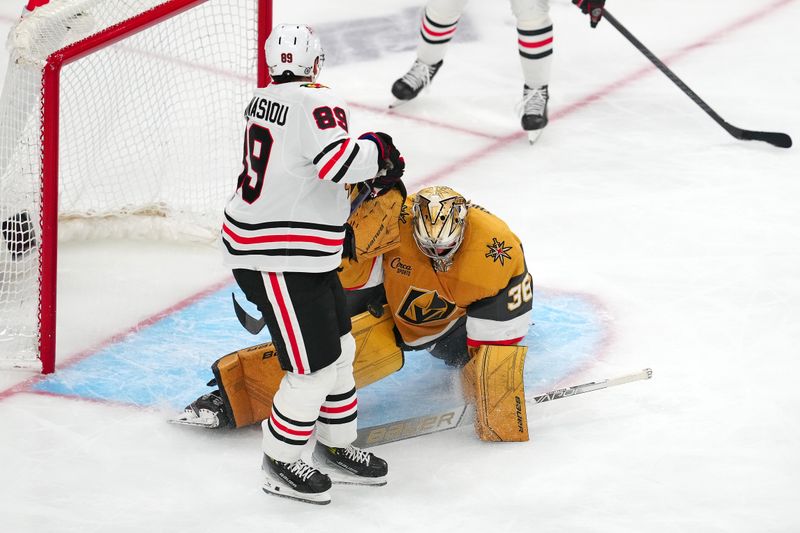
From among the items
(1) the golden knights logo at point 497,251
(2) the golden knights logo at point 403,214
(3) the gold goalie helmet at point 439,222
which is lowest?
(1) the golden knights logo at point 497,251

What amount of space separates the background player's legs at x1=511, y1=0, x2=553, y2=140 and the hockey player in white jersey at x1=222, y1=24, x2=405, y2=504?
2172 mm

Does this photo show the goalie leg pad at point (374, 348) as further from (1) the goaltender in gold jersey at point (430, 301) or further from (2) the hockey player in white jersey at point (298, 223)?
(2) the hockey player in white jersey at point (298, 223)

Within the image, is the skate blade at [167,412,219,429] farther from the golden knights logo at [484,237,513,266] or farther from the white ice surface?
the golden knights logo at [484,237,513,266]

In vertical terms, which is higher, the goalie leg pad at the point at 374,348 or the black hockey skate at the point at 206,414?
the goalie leg pad at the point at 374,348

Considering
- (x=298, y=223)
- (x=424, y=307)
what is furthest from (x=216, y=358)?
(x=298, y=223)

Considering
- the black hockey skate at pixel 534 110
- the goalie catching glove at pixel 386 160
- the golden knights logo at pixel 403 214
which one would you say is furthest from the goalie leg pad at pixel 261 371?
the black hockey skate at pixel 534 110

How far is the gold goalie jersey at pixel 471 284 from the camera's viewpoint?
9.50ft

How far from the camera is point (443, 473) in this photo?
278cm

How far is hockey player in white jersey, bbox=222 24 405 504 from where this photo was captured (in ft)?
7.89

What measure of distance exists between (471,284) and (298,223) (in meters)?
0.58

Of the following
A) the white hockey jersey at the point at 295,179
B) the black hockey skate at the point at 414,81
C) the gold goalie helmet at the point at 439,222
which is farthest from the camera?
the black hockey skate at the point at 414,81

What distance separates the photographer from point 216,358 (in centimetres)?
324

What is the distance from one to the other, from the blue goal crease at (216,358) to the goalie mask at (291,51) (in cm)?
95

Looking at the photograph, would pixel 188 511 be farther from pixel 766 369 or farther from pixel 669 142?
pixel 669 142
